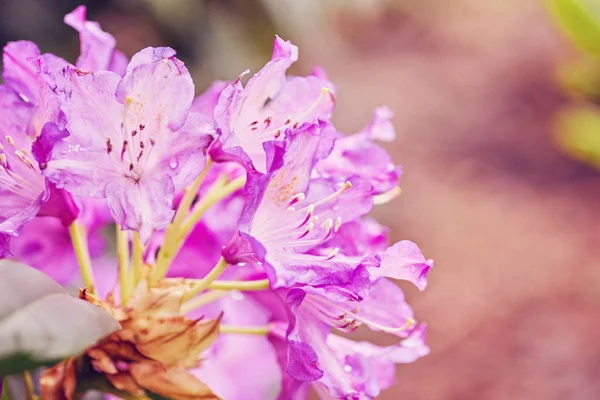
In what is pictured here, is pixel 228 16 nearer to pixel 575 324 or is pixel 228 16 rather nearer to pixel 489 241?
pixel 489 241

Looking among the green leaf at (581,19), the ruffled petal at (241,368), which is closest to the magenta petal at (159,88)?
the ruffled petal at (241,368)

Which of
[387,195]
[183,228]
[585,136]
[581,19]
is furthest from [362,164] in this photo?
[585,136]

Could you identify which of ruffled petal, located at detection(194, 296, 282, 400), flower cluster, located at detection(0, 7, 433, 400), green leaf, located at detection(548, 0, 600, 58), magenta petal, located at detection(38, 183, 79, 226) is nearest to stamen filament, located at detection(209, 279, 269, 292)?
flower cluster, located at detection(0, 7, 433, 400)

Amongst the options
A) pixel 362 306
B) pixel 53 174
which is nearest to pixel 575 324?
pixel 362 306

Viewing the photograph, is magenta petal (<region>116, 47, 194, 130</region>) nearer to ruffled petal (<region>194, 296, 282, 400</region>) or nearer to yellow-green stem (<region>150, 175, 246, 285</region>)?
yellow-green stem (<region>150, 175, 246, 285</region>)

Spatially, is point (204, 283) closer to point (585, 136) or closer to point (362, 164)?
point (362, 164)

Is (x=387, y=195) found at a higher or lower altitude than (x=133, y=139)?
higher

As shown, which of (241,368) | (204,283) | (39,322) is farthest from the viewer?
(241,368)
